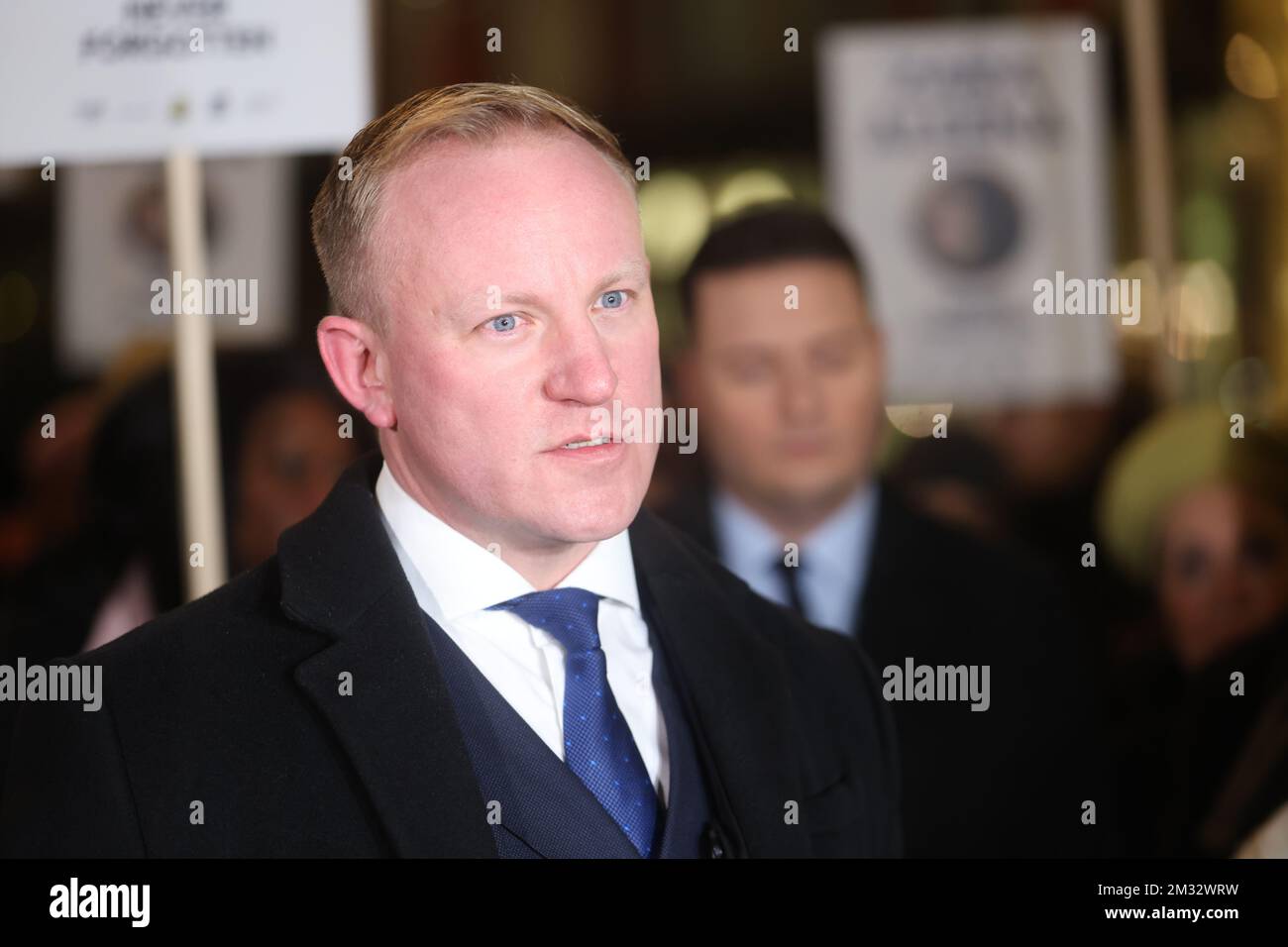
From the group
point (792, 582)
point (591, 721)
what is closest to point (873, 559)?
point (792, 582)

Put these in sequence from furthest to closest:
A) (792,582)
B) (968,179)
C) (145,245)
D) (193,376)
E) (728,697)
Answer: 1. (968,179)
2. (145,245)
3. (792,582)
4. (193,376)
5. (728,697)

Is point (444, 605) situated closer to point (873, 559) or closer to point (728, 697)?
point (728, 697)

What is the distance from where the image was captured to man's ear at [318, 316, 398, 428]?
1318 mm

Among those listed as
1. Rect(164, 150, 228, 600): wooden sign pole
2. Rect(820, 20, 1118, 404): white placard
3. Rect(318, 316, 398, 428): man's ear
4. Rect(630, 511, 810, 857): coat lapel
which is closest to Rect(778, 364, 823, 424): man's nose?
Rect(820, 20, 1118, 404): white placard

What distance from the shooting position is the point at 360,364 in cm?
133

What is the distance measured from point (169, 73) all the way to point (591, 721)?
1.02 meters

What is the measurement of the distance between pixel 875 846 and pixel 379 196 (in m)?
0.88

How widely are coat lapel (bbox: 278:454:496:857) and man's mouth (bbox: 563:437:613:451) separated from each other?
198mm

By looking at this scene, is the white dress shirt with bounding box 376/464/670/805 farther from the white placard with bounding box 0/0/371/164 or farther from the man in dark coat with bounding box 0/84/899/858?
the white placard with bounding box 0/0/371/164

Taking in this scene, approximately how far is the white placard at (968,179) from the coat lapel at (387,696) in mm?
1532

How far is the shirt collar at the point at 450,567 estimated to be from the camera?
4.35 ft

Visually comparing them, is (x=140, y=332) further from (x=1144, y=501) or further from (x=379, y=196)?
(x=1144, y=501)

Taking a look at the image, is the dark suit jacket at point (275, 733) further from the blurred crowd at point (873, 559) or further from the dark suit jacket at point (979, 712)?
the dark suit jacket at point (979, 712)

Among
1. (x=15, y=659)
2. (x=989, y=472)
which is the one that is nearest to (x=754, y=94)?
(x=989, y=472)
